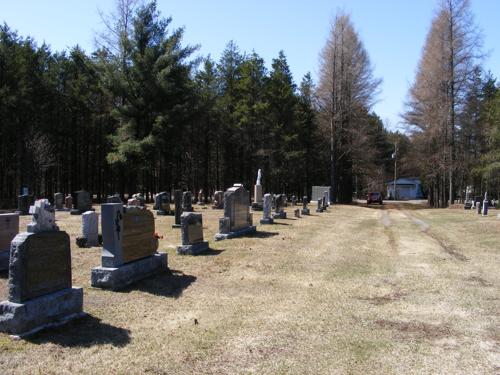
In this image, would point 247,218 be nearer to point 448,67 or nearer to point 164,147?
point 164,147

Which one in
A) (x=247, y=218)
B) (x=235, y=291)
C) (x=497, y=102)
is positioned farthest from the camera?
(x=497, y=102)

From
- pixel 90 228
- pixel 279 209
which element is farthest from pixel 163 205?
pixel 90 228

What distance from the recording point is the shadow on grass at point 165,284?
7.48 metres

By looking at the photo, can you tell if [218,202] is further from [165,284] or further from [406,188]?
[406,188]

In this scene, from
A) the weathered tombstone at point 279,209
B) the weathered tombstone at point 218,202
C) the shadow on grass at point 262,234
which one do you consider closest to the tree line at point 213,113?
the weathered tombstone at point 218,202

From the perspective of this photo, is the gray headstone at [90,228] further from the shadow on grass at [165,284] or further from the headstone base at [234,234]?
the shadow on grass at [165,284]

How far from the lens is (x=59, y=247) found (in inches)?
232

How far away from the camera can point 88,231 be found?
11875mm

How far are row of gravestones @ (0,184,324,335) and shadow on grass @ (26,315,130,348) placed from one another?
12 cm

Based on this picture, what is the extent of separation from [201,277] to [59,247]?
3261 millimetres

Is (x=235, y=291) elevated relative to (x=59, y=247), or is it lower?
lower

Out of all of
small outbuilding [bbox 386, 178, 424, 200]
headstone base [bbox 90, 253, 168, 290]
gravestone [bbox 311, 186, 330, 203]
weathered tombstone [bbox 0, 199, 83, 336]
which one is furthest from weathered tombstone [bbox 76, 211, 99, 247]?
small outbuilding [bbox 386, 178, 424, 200]

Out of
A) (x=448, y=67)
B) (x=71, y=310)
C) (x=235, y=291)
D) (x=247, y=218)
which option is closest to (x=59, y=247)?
(x=71, y=310)

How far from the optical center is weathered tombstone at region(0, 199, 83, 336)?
5.21 m
